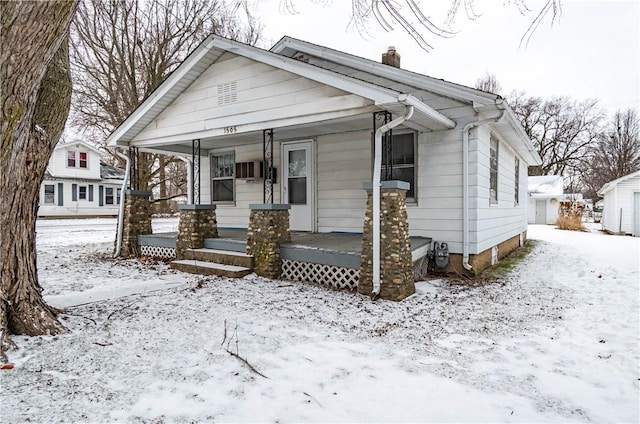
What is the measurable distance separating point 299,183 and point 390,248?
380 centimetres

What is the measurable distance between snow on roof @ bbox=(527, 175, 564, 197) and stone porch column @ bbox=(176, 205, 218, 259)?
22.6m

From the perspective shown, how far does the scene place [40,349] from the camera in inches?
130

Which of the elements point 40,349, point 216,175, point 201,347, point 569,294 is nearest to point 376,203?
point 201,347

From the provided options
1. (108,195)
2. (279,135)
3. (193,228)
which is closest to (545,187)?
(279,135)

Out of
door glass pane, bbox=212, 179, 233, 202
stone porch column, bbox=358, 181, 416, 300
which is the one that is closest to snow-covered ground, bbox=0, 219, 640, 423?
stone porch column, bbox=358, 181, 416, 300

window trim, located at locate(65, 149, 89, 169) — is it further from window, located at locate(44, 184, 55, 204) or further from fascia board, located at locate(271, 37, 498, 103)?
fascia board, located at locate(271, 37, 498, 103)

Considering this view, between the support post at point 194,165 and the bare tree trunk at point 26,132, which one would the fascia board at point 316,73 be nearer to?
the support post at point 194,165

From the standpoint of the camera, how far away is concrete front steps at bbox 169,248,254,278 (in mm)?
6648

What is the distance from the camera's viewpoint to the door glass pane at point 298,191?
8.60 m

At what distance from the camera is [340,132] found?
798 centimetres

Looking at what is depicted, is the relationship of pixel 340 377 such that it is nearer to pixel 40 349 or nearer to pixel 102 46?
pixel 40 349

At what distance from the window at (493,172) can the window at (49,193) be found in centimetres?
2657

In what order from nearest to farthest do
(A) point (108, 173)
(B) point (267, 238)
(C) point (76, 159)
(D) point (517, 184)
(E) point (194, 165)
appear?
(B) point (267, 238)
(E) point (194, 165)
(D) point (517, 184)
(C) point (76, 159)
(A) point (108, 173)

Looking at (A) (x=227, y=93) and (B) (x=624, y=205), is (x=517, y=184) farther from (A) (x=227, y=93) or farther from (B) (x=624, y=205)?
(B) (x=624, y=205)
